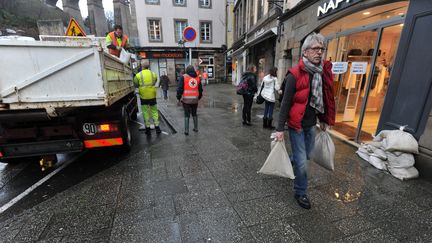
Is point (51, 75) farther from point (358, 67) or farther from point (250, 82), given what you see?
point (358, 67)

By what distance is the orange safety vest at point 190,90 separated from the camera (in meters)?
4.95

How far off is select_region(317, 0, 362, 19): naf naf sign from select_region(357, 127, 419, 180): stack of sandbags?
3158 mm

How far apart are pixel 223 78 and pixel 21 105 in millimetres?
22929

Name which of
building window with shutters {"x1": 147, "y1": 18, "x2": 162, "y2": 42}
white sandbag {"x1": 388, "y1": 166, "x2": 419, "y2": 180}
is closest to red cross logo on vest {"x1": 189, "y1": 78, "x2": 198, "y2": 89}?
white sandbag {"x1": 388, "y1": 166, "x2": 419, "y2": 180}

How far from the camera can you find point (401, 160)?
124 inches

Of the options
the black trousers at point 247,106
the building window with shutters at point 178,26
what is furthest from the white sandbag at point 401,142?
the building window with shutters at point 178,26

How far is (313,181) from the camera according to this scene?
10.1ft

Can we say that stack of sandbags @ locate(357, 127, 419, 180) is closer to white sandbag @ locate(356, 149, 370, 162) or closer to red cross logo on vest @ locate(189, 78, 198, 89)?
white sandbag @ locate(356, 149, 370, 162)

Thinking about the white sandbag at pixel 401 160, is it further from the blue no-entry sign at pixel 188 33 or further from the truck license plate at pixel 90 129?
the blue no-entry sign at pixel 188 33

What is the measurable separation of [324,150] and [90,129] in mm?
3461

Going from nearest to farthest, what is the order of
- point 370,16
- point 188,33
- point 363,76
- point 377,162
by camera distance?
point 377,162 < point 370,16 < point 363,76 < point 188,33

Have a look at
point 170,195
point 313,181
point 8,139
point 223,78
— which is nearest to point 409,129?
point 313,181

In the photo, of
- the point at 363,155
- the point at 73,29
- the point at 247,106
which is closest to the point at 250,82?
the point at 247,106

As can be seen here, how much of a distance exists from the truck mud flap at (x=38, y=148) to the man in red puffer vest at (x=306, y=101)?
122 inches
